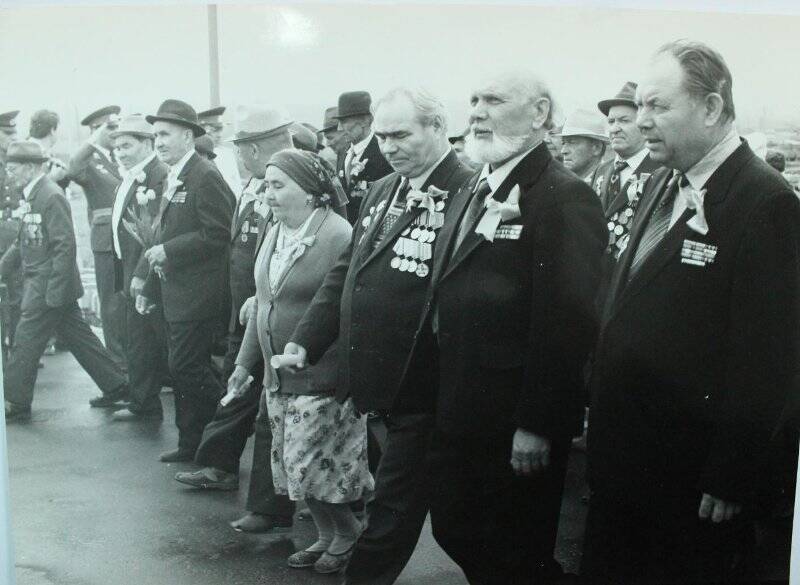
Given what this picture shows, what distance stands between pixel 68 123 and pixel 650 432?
1.99 m

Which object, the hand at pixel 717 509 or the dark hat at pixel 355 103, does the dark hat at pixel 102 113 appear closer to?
the dark hat at pixel 355 103

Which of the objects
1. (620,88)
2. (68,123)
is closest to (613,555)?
(620,88)

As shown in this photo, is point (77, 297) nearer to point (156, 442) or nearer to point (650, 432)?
point (156, 442)

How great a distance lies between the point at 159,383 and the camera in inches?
115

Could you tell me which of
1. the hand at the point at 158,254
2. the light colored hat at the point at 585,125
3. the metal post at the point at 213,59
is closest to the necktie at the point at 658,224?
the light colored hat at the point at 585,125

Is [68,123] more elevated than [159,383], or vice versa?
[68,123]

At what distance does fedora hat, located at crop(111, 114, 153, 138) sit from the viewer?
2781 millimetres

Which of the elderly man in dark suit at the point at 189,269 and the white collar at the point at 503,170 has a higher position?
the white collar at the point at 503,170

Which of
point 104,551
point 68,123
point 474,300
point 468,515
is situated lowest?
point 104,551

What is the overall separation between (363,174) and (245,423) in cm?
A: 89

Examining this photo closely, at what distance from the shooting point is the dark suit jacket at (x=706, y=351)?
2420mm

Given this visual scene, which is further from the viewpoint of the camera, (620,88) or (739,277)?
(620,88)

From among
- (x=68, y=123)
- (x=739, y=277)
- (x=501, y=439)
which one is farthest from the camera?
(x=68, y=123)

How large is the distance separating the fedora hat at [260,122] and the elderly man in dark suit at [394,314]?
305 millimetres
